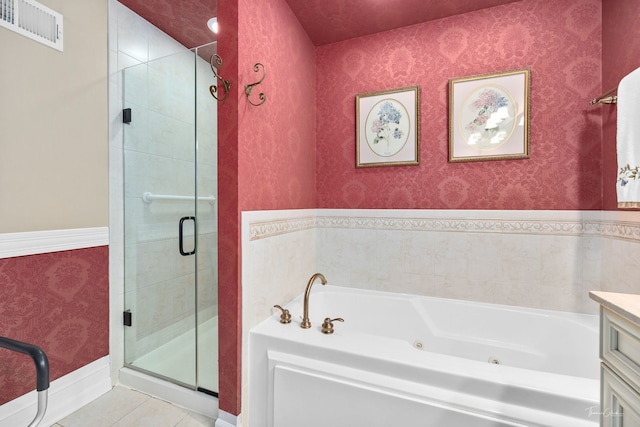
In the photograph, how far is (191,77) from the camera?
6.17 feet

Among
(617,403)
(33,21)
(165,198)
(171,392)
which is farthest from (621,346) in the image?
(33,21)

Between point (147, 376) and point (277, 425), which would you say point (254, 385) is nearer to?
point (277, 425)

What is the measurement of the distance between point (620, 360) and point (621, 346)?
34 millimetres

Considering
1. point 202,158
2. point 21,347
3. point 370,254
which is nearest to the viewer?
point 21,347

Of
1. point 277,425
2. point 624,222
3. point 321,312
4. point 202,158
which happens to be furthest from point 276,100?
point 624,222

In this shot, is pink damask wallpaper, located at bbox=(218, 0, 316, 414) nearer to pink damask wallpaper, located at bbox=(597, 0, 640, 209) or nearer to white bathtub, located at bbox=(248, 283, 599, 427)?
white bathtub, located at bbox=(248, 283, 599, 427)

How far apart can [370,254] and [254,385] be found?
1.14m

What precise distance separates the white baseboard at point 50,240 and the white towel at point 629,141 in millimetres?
2651

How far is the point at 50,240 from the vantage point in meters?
1.41

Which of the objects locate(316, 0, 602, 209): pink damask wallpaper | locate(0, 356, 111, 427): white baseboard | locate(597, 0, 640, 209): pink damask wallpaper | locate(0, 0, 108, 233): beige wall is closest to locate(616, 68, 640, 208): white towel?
locate(597, 0, 640, 209): pink damask wallpaper

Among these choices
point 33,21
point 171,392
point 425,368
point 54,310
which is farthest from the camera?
point 171,392

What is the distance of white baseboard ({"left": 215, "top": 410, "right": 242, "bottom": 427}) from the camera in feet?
4.55

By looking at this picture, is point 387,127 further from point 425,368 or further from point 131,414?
point 131,414

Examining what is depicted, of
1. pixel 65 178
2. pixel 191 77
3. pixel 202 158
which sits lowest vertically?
pixel 65 178
